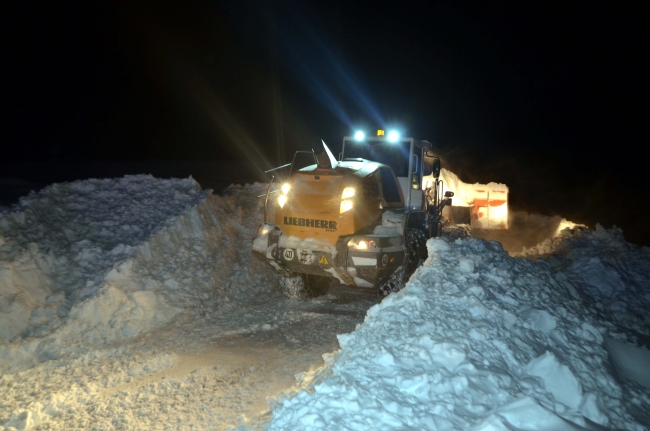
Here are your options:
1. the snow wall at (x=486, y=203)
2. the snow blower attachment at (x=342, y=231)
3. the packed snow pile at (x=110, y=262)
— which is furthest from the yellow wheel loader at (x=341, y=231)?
the snow wall at (x=486, y=203)

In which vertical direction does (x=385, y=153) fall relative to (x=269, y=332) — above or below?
above

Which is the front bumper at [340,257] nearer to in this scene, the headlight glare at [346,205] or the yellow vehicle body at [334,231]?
the yellow vehicle body at [334,231]

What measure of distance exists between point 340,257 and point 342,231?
1.23ft

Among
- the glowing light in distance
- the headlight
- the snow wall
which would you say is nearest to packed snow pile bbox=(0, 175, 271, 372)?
the headlight

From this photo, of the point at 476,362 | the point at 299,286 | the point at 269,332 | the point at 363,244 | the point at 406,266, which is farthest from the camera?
the point at 299,286

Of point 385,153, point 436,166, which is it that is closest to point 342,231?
point 385,153

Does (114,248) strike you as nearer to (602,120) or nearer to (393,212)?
(393,212)

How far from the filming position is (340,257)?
7.03 meters

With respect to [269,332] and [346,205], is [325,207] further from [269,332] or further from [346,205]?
[269,332]

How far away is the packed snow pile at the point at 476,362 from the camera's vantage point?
351cm

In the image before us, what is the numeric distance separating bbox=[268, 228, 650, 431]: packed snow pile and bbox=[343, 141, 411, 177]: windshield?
2510 millimetres

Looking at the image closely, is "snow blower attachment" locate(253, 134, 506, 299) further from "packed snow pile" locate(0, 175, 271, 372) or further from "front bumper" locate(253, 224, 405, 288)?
"packed snow pile" locate(0, 175, 271, 372)

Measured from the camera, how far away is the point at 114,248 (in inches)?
306

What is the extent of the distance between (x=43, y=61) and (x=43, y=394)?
37.9 meters
